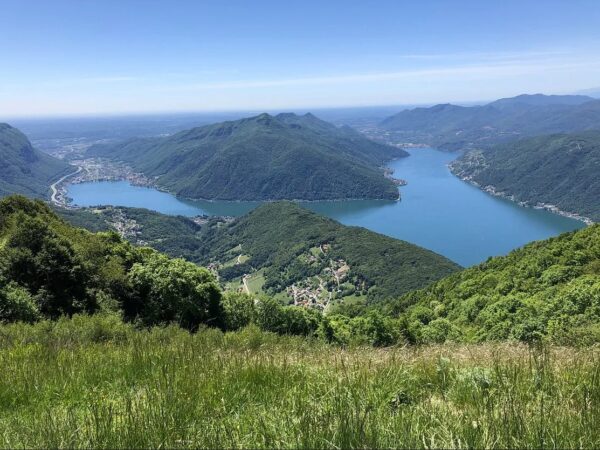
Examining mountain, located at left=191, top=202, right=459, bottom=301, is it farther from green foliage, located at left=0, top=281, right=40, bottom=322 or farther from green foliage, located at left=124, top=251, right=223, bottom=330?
green foliage, located at left=0, top=281, right=40, bottom=322

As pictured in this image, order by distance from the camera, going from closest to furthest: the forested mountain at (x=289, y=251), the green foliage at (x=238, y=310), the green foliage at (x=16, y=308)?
the green foliage at (x=16, y=308), the green foliage at (x=238, y=310), the forested mountain at (x=289, y=251)

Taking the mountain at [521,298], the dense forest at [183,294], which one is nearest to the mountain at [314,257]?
the mountain at [521,298]

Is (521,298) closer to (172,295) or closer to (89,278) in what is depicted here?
(172,295)

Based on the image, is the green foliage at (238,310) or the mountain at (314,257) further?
the mountain at (314,257)

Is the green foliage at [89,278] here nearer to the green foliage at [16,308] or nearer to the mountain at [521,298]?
the green foliage at [16,308]

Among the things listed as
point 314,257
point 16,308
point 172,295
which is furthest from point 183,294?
point 314,257

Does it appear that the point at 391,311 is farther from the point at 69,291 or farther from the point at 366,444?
the point at 366,444
